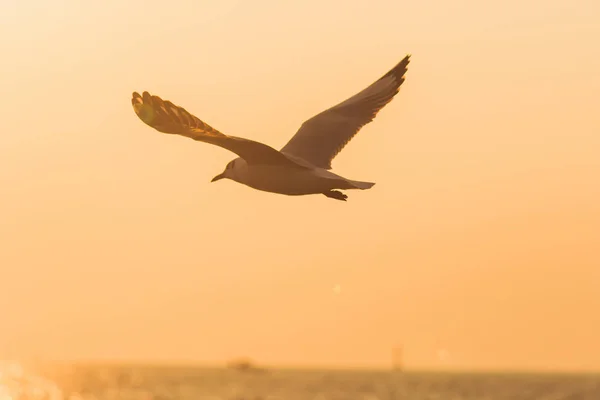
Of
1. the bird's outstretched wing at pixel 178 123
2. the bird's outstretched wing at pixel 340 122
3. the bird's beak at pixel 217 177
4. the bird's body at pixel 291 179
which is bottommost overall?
the bird's body at pixel 291 179

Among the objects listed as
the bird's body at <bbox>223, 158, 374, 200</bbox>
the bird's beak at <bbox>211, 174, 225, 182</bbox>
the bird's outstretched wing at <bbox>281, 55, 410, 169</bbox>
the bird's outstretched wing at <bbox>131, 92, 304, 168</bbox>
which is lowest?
the bird's body at <bbox>223, 158, 374, 200</bbox>

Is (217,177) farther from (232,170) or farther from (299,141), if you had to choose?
(299,141)

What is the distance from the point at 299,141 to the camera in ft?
60.4

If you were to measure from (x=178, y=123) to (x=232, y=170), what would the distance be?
2.13 m

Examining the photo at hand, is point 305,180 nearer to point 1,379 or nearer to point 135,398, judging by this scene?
point 135,398

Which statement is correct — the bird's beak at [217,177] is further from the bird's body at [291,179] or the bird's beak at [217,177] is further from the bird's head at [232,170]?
the bird's body at [291,179]

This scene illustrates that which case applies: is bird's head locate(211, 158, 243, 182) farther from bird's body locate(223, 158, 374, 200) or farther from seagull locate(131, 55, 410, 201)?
bird's body locate(223, 158, 374, 200)

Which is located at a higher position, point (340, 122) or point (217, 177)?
point (340, 122)

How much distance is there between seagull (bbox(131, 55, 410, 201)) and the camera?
14.8 m

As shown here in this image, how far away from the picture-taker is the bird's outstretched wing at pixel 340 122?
717 inches

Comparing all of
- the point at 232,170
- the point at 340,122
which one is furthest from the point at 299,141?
the point at 232,170

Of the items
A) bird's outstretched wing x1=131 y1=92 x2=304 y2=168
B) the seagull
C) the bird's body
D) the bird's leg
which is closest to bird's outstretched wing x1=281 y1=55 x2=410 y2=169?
the seagull

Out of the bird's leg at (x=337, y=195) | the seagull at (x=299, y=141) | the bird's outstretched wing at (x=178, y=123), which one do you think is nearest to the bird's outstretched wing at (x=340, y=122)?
the seagull at (x=299, y=141)

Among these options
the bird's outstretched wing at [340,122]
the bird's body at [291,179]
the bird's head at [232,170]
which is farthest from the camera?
the bird's outstretched wing at [340,122]
